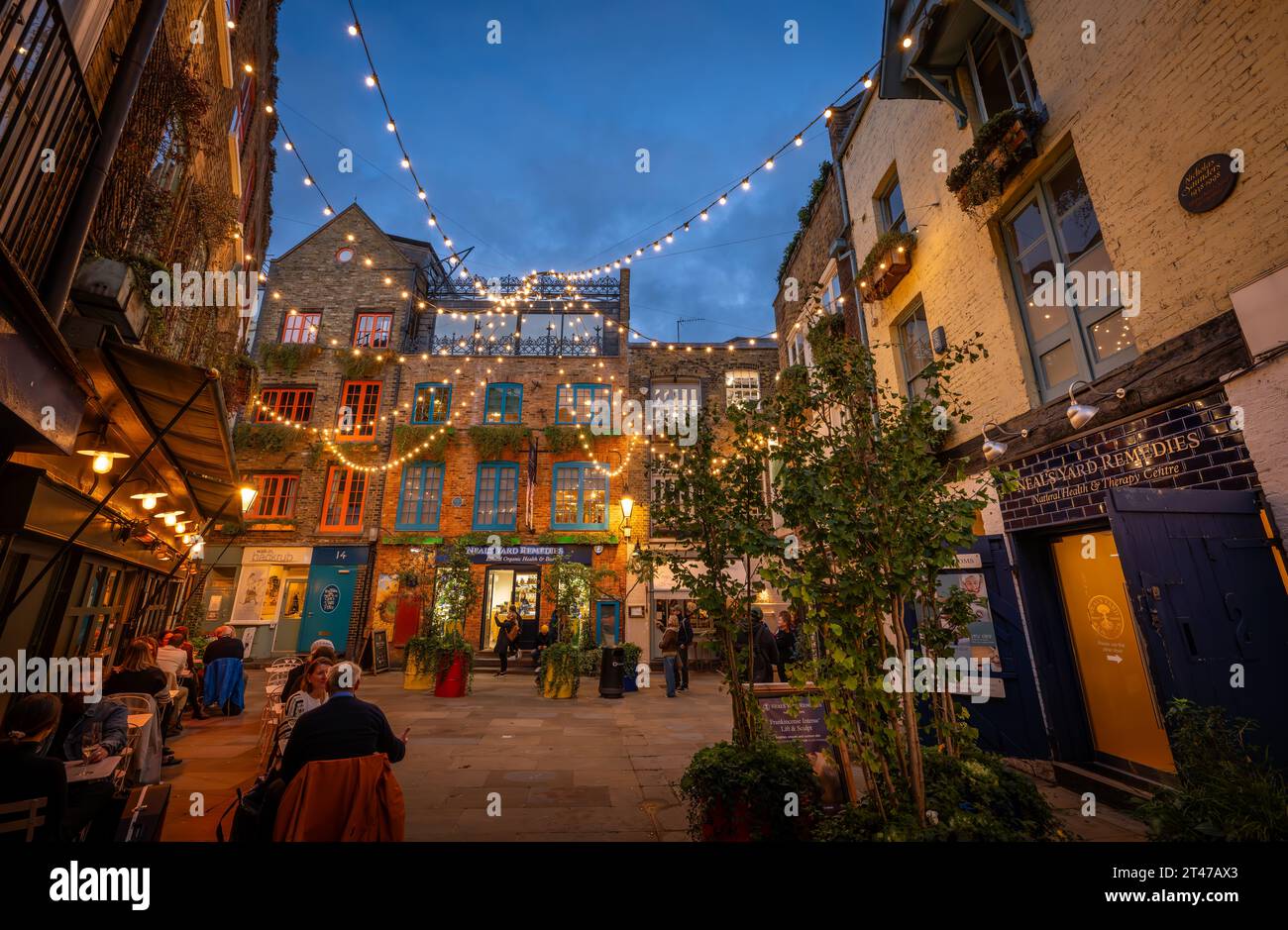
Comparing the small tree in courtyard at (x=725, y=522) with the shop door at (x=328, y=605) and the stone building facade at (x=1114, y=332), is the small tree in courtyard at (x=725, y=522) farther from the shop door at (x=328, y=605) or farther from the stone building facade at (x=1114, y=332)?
the shop door at (x=328, y=605)

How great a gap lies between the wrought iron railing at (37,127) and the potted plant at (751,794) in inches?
196

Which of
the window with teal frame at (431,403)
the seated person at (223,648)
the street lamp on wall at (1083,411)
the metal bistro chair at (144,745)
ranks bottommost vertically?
the metal bistro chair at (144,745)

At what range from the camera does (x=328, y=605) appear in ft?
53.0

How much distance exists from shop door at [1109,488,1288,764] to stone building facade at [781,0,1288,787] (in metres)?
0.01

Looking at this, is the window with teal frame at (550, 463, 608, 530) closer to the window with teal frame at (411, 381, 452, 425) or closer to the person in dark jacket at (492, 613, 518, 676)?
the person in dark jacket at (492, 613, 518, 676)

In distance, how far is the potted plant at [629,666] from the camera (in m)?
11.6

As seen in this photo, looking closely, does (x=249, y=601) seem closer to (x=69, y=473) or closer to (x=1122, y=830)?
(x=69, y=473)

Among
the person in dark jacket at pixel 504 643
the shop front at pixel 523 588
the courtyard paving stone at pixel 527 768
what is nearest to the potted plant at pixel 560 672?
the courtyard paving stone at pixel 527 768

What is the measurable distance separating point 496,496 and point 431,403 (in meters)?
4.19

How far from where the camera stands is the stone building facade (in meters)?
3.57

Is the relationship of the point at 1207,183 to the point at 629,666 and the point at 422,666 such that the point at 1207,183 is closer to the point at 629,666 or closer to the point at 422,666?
the point at 629,666

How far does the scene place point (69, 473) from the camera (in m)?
4.59
